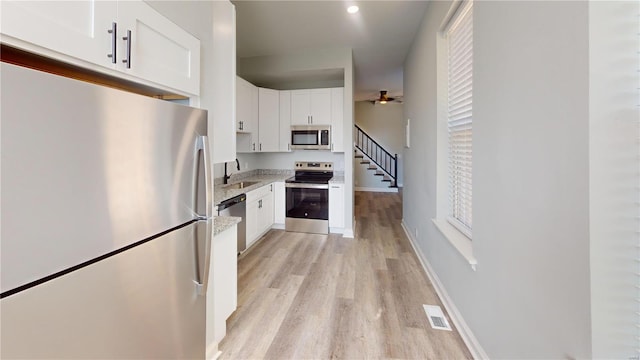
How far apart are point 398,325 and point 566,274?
1429 mm

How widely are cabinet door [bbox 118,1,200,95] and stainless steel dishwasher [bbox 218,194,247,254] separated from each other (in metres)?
1.77

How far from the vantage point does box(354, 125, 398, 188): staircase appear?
29.9 feet

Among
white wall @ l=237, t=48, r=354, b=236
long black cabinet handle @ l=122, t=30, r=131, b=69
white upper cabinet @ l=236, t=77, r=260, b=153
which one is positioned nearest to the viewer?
long black cabinet handle @ l=122, t=30, r=131, b=69

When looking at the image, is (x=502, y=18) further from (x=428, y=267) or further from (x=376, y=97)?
(x=376, y=97)

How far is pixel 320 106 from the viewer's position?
468 centimetres

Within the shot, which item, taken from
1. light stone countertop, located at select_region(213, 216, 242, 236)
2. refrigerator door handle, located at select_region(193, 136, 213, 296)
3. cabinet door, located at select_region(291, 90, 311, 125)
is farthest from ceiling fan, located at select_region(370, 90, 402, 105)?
refrigerator door handle, located at select_region(193, 136, 213, 296)

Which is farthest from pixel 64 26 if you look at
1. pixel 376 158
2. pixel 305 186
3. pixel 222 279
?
pixel 376 158

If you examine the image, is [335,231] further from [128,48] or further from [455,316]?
[128,48]

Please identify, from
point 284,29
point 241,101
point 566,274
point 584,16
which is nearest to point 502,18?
point 584,16

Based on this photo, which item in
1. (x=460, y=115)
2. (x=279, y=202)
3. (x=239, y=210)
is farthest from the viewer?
(x=279, y=202)

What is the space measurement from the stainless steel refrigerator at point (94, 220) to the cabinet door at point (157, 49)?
0.20 m

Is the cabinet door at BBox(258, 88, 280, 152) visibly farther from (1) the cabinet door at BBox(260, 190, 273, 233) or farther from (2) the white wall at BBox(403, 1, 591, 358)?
(2) the white wall at BBox(403, 1, 591, 358)

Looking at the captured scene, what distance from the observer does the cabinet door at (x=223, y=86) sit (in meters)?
1.82

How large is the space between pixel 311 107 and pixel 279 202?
1.77m
